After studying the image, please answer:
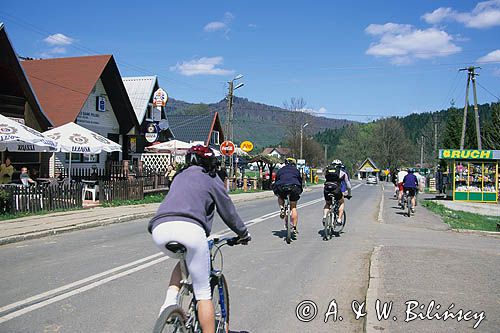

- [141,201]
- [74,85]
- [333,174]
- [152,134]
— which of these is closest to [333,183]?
→ [333,174]

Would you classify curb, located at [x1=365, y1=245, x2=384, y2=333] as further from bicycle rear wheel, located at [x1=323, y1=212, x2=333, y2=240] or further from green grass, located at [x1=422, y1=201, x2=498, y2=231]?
green grass, located at [x1=422, y1=201, x2=498, y2=231]

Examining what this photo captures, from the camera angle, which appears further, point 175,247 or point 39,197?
point 39,197

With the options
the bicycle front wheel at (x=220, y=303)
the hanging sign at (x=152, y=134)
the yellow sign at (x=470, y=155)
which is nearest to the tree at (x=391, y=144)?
the yellow sign at (x=470, y=155)

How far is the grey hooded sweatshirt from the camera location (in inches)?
150

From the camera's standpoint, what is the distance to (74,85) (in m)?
26.4

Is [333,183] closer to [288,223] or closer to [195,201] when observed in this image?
[288,223]

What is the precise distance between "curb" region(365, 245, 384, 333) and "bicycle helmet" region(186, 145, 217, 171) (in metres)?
2.34

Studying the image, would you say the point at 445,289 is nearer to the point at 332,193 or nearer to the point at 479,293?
the point at 479,293

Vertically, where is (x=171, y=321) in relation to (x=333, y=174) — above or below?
below

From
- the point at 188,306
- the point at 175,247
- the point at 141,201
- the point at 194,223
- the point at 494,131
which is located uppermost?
the point at 494,131

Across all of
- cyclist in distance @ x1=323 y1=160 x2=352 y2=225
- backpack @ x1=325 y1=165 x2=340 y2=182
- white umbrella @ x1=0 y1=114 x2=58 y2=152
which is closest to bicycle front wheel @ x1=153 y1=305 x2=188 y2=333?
cyclist in distance @ x1=323 y1=160 x2=352 y2=225

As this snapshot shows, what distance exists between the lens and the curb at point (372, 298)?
5000 millimetres

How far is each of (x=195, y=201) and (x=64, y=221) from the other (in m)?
10.6

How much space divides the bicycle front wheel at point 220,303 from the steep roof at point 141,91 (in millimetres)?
30664
